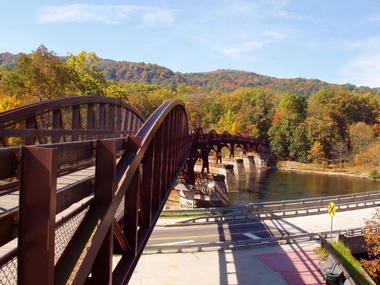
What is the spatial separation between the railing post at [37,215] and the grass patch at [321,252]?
20.0 m

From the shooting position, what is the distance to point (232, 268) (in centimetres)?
1894

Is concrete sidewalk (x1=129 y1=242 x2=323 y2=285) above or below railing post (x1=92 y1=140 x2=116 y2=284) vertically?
below

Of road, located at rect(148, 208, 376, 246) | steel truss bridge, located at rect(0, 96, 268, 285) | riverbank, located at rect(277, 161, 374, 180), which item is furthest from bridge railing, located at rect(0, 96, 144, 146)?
riverbank, located at rect(277, 161, 374, 180)

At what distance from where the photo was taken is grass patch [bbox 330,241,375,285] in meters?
20.1

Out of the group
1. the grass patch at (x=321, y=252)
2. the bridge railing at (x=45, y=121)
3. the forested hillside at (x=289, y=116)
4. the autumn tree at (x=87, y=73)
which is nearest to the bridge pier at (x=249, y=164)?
the forested hillside at (x=289, y=116)

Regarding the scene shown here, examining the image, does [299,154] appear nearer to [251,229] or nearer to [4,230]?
[251,229]

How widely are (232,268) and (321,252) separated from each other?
5.51 metres

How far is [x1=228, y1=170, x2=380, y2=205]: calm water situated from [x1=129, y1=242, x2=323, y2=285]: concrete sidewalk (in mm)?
25862

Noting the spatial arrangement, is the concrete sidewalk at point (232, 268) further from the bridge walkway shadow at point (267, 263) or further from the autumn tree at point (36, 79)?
the autumn tree at point (36, 79)

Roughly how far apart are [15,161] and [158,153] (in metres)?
7.49

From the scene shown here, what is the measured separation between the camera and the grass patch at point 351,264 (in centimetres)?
2006

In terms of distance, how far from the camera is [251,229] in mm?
26984

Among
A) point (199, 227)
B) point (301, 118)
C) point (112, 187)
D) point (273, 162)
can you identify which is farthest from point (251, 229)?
point (301, 118)

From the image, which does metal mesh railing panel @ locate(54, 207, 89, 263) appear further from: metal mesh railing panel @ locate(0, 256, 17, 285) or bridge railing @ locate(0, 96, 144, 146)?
bridge railing @ locate(0, 96, 144, 146)
